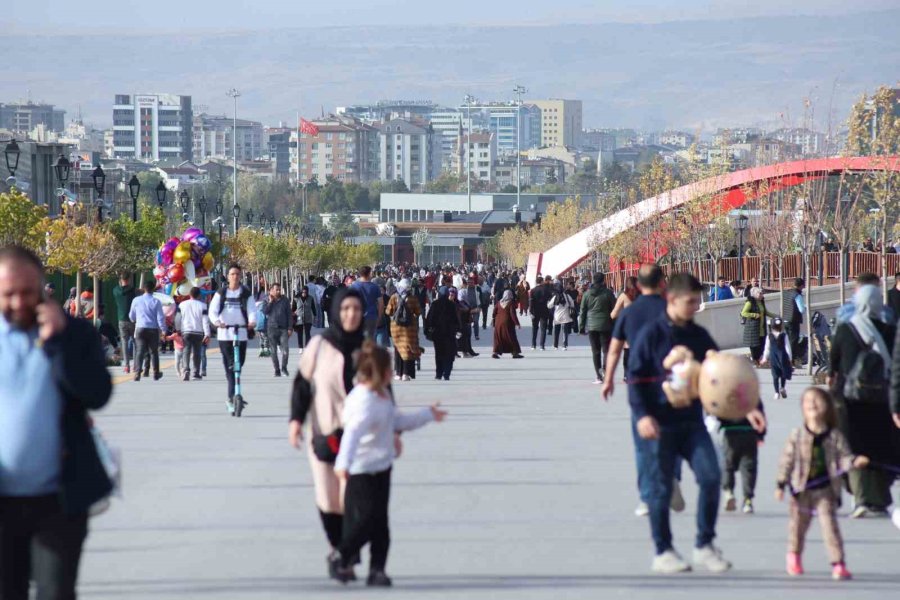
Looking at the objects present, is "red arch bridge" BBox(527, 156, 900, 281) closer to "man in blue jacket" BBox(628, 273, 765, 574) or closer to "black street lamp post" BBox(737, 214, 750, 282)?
"black street lamp post" BBox(737, 214, 750, 282)

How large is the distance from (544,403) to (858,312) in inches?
390

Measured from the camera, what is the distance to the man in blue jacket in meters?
8.79

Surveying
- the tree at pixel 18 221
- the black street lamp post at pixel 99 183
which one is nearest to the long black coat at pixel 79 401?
the tree at pixel 18 221

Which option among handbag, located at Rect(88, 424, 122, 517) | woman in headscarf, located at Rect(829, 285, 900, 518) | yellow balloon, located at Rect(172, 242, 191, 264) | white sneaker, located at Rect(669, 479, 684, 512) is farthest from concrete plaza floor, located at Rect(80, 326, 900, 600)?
yellow balloon, located at Rect(172, 242, 191, 264)

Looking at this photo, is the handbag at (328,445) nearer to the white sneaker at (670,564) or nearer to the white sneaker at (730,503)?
the white sneaker at (670,564)

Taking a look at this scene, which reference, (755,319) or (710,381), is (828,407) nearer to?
(710,381)

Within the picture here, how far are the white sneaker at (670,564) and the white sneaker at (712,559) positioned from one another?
0.09m

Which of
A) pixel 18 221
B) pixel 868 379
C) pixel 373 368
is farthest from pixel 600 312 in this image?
pixel 373 368

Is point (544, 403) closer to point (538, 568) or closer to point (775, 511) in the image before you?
point (775, 511)

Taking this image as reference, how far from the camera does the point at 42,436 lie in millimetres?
5984

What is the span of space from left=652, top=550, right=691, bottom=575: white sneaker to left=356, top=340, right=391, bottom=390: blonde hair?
5.81 feet

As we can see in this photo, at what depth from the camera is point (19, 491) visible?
5957 millimetres

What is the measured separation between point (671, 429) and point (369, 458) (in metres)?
1.73

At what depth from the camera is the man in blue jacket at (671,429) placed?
346 inches
